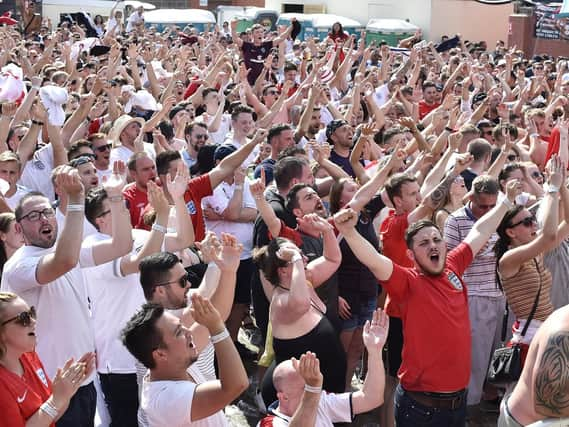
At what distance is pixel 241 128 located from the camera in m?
7.43

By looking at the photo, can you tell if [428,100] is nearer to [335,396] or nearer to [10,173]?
[10,173]

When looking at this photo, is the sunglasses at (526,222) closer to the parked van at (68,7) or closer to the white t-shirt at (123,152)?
the white t-shirt at (123,152)

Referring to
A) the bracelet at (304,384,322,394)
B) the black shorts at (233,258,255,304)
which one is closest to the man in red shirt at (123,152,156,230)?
the black shorts at (233,258,255,304)

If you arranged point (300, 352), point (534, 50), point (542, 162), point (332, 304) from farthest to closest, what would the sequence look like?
point (534, 50), point (542, 162), point (332, 304), point (300, 352)

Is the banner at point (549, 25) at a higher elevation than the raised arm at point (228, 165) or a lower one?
lower

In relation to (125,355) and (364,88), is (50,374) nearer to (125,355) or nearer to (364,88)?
(125,355)

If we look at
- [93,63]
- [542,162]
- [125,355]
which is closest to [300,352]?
[125,355]

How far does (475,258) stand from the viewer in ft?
18.3

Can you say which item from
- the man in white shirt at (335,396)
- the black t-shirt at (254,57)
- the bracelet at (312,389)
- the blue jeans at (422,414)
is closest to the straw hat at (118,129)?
the blue jeans at (422,414)

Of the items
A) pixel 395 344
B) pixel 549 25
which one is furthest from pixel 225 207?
pixel 549 25

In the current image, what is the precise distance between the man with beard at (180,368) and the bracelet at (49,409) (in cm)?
34

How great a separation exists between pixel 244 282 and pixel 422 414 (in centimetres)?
226

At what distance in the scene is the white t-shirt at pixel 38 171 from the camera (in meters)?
6.86

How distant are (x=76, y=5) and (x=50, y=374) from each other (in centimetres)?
3030
